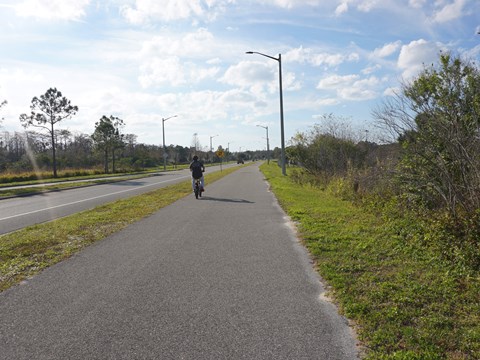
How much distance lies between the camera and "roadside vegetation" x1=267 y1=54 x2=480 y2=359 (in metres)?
3.48

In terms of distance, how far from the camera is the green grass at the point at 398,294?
3.20m

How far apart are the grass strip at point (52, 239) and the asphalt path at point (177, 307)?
1.28 ft

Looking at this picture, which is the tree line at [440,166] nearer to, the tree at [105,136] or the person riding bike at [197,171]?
the person riding bike at [197,171]

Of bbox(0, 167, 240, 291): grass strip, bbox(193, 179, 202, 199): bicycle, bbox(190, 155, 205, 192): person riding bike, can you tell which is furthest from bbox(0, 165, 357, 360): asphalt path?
bbox(190, 155, 205, 192): person riding bike

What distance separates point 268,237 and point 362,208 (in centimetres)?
390

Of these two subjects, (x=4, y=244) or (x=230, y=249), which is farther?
(x=4, y=244)

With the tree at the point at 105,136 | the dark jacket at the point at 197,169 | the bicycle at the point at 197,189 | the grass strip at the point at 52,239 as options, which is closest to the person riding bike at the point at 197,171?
the dark jacket at the point at 197,169

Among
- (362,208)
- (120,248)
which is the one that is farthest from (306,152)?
(120,248)

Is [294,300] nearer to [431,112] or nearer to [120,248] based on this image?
[120,248]

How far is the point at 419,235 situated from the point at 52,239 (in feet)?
23.0

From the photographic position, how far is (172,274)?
17.7ft

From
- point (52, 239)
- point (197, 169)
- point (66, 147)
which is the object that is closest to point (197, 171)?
point (197, 169)

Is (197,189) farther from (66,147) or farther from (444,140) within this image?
(66,147)

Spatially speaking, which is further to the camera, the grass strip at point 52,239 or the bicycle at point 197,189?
the bicycle at point 197,189
